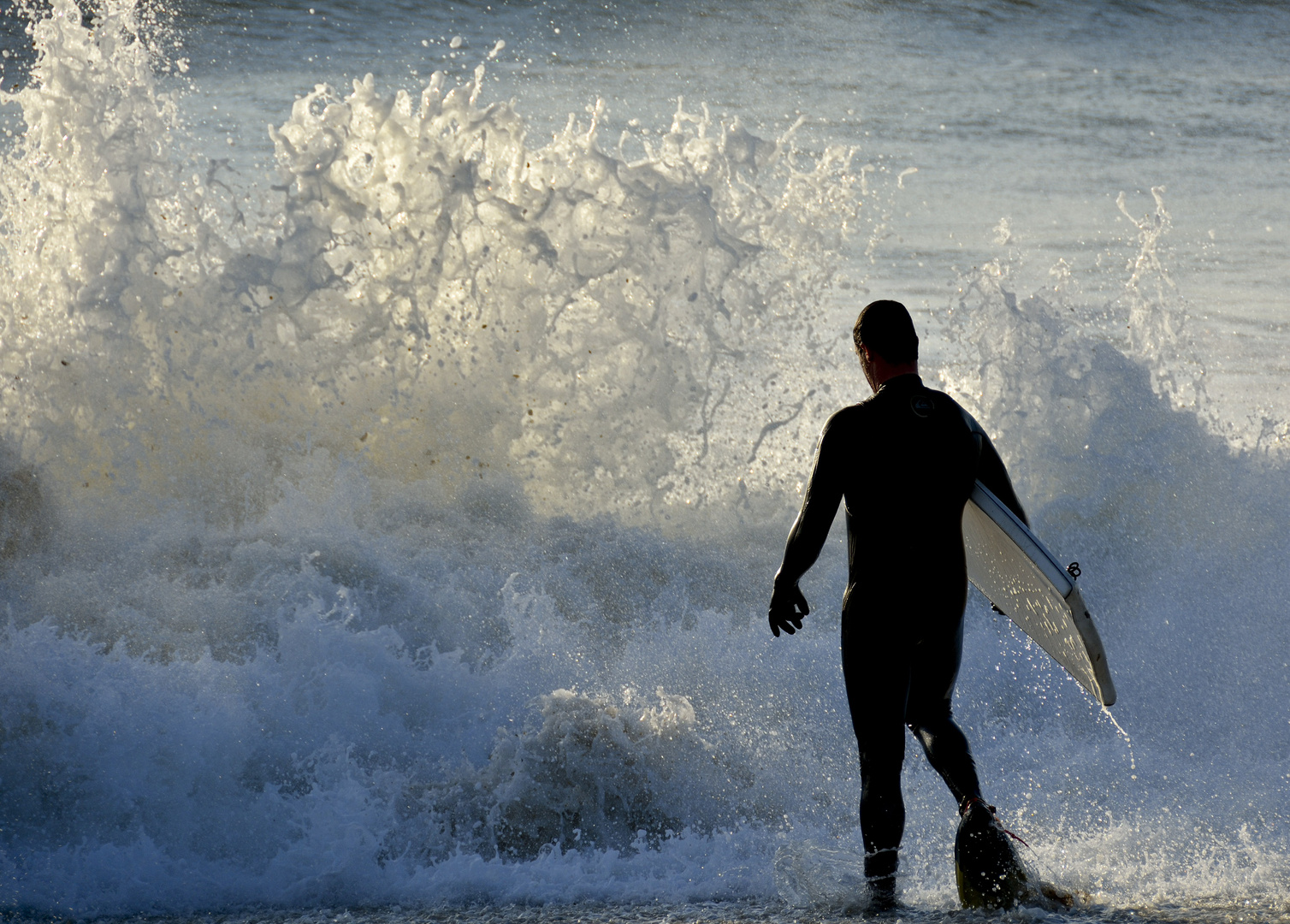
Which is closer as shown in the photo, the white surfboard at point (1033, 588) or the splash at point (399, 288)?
the white surfboard at point (1033, 588)

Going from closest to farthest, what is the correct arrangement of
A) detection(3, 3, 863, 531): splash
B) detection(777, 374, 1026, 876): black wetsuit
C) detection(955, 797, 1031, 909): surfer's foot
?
detection(955, 797, 1031, 909): surfer's foot, detection(777, 374, 1026, 876): black wetsuit, detection(3, 3, 863, 531): splash

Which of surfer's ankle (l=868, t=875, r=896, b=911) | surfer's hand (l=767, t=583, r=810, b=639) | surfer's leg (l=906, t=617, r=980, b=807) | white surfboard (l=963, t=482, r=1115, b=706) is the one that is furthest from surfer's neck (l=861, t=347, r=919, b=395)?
surfer's ankle (l=868, t=875, r=896, b=911)

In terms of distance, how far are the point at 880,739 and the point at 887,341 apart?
1234mm

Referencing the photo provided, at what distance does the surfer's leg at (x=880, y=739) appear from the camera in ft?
11.4

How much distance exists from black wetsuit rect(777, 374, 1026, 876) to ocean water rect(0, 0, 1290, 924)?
44 centimetres

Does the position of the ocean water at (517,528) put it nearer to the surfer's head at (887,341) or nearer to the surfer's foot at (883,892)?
the surfer's foot at (883,892)

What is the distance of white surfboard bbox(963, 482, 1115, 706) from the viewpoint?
3.46m

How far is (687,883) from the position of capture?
4.21 metres

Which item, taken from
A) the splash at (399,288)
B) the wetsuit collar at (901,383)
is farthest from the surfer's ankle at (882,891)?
the splash at (399,288)

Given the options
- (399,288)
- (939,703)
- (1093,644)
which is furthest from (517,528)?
(1093,644)

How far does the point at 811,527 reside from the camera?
3.41 m

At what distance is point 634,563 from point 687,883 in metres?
4.13

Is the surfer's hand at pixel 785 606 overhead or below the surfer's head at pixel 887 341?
below

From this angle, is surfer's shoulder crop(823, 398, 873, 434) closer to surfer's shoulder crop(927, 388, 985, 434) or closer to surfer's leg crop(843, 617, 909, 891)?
surfer's shoulder crop(927, 388, 985, 434)
